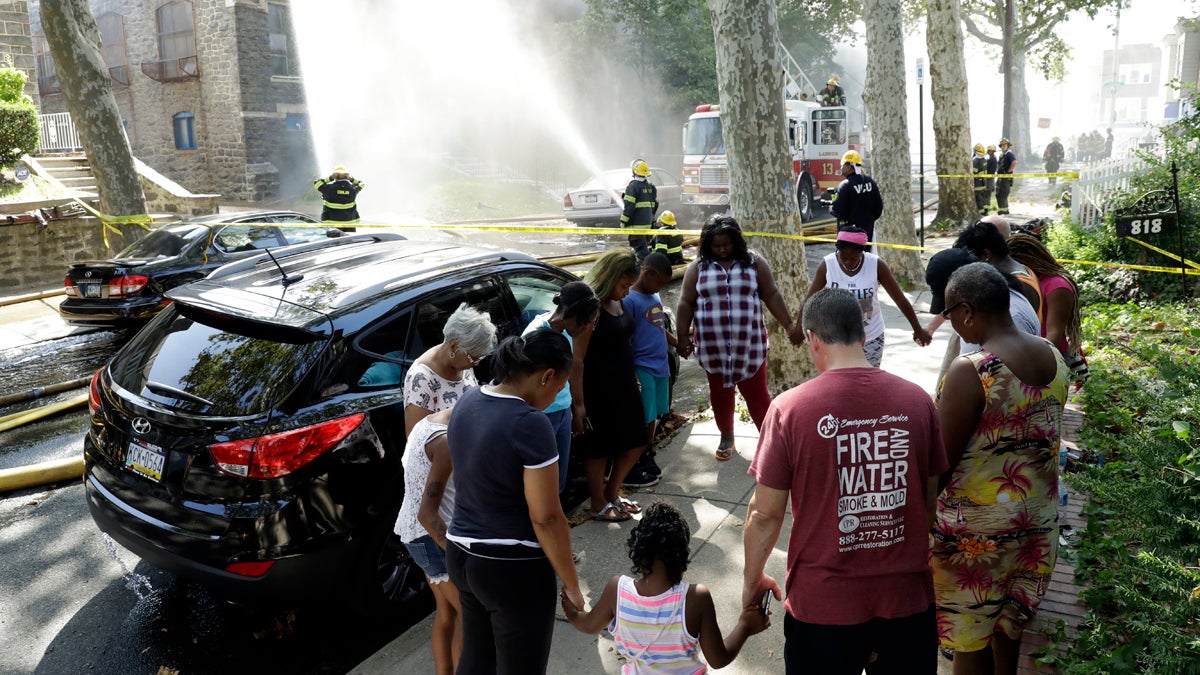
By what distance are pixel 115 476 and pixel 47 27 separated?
37.6 feet

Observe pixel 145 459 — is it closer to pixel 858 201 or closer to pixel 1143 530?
pixel 1143 530

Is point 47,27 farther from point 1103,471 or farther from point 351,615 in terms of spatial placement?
point 1103,471

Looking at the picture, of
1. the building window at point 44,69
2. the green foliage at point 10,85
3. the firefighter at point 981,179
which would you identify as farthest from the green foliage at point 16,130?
the firefighter at point 981,179

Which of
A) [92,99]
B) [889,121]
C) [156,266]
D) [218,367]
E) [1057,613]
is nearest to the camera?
[1057,613]

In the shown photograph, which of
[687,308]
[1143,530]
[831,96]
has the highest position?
[831,96]

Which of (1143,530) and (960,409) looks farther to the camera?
(1143,530)

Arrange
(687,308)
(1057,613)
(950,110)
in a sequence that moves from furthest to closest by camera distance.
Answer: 1. (950,110)
2. (687,308)
3. (1057,613)

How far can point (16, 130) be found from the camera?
16.9 metres

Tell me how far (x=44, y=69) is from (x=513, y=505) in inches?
1466

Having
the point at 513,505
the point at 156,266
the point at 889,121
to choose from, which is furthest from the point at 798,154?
the point at 513,505

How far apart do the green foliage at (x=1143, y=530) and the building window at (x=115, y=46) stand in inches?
1207

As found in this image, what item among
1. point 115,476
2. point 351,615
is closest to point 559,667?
point 351,615

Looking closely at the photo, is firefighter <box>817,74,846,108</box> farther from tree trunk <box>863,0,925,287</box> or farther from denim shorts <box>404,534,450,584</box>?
denim shorts <box>404,534,450,584</box>

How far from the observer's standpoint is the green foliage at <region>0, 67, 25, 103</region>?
675 inches
